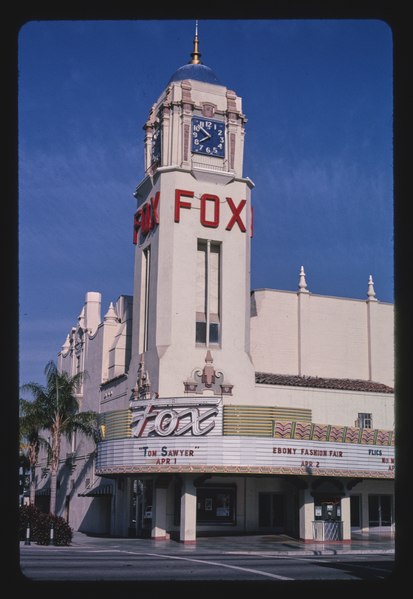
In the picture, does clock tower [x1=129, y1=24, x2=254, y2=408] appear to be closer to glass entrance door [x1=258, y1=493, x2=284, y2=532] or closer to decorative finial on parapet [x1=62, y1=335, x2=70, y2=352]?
glass entrance door [x1=258, y1=493, x2=284, y2=532]

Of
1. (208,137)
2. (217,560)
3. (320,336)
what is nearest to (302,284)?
(320,336)

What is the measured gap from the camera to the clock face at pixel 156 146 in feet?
161

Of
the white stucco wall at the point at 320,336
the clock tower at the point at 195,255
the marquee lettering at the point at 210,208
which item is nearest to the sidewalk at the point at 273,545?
the clock tower at the point at 195,255

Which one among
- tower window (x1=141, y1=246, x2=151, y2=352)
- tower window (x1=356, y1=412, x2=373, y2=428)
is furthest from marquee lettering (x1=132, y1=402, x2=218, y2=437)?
tower window (x1=356, y1=412, x2=373, y2=428)

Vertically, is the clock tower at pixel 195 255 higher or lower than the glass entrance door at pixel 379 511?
higher

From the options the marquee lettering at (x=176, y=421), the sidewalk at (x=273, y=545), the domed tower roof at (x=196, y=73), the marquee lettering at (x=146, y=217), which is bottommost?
the sidewalk at (x=273, y=545)

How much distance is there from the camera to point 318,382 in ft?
168

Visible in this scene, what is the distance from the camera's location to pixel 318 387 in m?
50.4

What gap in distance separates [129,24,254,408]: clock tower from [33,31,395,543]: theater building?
0.08 meters

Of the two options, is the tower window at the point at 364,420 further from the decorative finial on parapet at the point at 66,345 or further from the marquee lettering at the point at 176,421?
the decorative finial on parapet at the point at 66,345

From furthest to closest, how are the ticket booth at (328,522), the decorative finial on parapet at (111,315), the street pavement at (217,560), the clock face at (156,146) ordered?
the decorative finial on parapet at (111,315)
the clock face at (156,146)
the ticket booth at (328,522)
the street pavement at (217,560)

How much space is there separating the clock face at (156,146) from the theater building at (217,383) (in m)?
0.18

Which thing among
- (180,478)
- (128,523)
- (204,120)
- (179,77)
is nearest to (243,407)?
(180,478)

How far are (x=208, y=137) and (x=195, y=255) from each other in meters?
7.66
